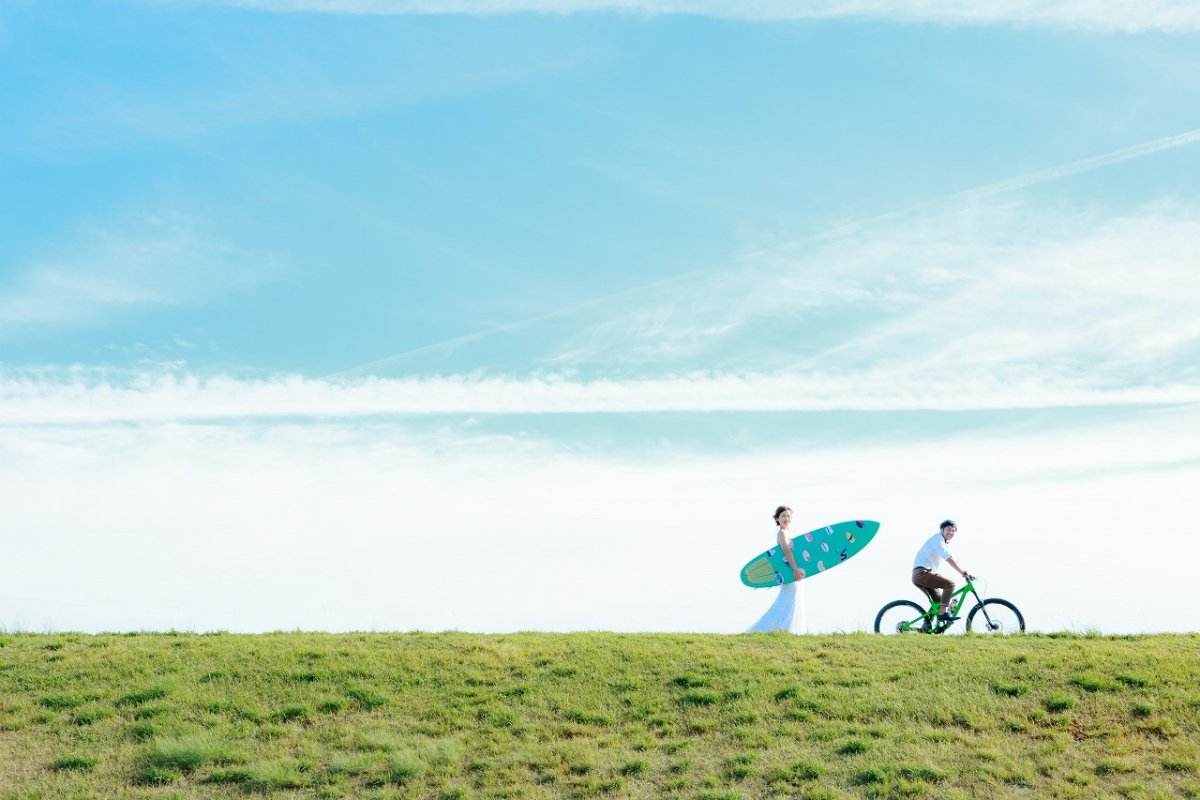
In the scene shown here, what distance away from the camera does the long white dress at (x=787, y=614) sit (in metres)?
21.9

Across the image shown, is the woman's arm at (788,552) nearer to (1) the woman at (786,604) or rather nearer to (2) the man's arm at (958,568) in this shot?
(1) the woman at (786,604)

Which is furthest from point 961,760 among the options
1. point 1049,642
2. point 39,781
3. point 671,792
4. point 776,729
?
point 39,781

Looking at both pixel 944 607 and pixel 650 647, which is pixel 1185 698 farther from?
pixel 650 647

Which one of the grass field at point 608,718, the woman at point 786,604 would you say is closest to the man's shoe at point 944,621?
the grass field at point 608,718

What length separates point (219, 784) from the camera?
48.9 ft

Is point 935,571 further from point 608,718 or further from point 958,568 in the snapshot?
point 608,718

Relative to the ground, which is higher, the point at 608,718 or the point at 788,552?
the point at 788,552

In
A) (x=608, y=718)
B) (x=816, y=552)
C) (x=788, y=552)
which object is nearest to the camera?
(x=608, y=718)

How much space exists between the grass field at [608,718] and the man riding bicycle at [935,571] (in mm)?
1666

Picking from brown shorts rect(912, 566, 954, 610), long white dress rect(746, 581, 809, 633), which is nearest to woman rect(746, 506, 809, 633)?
long white dress rect(746, 581, 809, 633)

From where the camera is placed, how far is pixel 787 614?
22078 millimetres

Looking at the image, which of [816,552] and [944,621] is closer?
[944,621]

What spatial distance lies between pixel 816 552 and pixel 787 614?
112 inches

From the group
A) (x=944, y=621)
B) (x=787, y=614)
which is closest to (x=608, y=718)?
(x=787, y=614)
